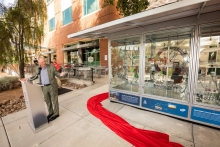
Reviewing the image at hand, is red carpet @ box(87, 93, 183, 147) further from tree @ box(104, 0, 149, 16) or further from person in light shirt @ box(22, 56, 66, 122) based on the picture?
tree @ box(104, 0, 149, 16)

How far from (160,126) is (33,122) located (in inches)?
121

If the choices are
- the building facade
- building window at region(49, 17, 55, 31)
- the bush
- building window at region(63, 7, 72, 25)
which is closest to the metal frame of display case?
the bush

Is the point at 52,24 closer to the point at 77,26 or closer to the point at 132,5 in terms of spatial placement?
the point at 77,26

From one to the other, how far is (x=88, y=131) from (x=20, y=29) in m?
5.96

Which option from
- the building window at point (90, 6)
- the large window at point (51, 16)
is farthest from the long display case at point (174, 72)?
the large window at point (51, 16)

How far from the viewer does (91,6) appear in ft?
36.8

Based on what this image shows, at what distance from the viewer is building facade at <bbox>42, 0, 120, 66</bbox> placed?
10664mm

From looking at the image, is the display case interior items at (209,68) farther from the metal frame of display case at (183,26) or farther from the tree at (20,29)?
the tree at (20,29)

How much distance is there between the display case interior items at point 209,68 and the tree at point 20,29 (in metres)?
7.20

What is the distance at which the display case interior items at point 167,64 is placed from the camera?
3.39 meters

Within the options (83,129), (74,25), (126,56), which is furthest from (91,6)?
(83,129)

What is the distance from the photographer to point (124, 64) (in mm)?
4621

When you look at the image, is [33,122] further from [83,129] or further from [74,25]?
[74,25]

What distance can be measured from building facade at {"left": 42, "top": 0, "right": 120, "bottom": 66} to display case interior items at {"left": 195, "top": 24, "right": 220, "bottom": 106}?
8340mm
